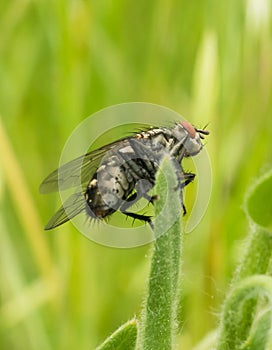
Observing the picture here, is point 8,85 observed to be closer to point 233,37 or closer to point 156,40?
point 156,40

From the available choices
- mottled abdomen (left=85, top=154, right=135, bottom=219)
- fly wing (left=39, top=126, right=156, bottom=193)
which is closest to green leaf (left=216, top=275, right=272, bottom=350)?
mottled abdomen (left=85, top=154, right=135, bottom=219)

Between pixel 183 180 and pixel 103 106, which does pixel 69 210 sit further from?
pixel 103 106

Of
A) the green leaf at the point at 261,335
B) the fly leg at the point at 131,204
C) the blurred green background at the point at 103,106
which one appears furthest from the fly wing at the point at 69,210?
the blurred green background at the point at 103,106

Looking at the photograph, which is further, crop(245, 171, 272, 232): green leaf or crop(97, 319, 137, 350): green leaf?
crop(245, 171, 272, 232): green leaf

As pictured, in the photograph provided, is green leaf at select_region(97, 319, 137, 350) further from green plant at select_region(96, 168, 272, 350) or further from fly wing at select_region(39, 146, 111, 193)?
fly wing at select_region(39, 146, 111, 193)

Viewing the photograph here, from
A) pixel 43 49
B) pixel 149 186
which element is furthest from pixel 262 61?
pixel 149 186
